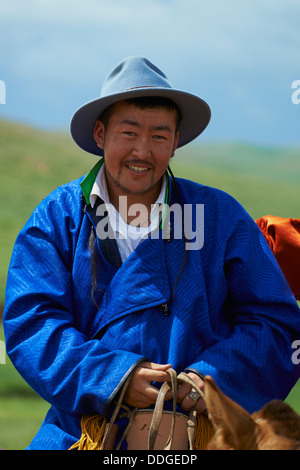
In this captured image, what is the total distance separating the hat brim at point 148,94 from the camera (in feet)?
8.26

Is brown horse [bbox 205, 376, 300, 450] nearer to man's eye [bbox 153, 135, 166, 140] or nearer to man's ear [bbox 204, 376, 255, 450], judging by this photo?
man's ear [bbox 204, 376, 255, 450]

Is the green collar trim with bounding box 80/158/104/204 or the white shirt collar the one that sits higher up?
the green collar trim with bounding box 80/158/104/204

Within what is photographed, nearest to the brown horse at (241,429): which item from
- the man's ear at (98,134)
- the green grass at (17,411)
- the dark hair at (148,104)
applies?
the dark hair at (148,104)

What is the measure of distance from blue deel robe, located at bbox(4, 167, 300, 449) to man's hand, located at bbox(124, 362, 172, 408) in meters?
0.04

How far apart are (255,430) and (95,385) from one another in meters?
0.84

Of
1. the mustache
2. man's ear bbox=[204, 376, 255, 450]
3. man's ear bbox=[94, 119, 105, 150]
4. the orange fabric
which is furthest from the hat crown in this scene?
man's ear bbox=[204, 376, 255, 450]

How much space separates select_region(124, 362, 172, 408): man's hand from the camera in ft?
7.35

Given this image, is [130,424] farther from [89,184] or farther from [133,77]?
[133,77]

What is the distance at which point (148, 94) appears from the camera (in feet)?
8.27

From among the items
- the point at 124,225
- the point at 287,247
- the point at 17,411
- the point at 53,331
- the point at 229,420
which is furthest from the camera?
the point at 17,411

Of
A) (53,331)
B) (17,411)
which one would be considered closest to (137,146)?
(53,331)

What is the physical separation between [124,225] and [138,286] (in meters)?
0.29

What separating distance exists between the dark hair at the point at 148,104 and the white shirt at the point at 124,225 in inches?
10.0
